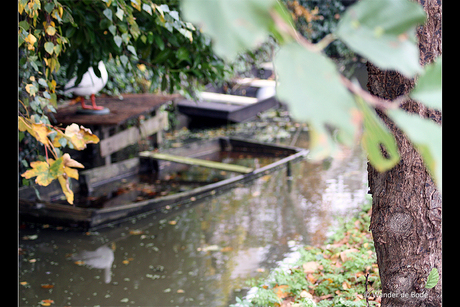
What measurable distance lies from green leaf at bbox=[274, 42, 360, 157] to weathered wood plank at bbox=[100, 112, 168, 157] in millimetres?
5115

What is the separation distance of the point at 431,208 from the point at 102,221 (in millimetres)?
3000

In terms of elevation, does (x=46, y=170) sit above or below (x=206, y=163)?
above

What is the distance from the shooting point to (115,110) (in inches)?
212

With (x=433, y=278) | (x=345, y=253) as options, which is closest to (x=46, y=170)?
(x=433, y=278)

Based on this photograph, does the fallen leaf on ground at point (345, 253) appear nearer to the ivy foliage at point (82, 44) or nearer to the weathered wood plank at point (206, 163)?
the ivy foliage at point (82, 44)

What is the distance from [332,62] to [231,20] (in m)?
0.10

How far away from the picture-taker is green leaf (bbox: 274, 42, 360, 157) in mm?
366

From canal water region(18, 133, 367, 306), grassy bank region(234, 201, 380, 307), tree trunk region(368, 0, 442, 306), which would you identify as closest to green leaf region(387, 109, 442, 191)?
tree trunk region(368, 0, 442, 306)

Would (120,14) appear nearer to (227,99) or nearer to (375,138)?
(375,138)

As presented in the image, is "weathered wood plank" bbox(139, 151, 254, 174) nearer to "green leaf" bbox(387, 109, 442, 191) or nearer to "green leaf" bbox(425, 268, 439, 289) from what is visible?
"green leaf" bbox(425, 268, 439, 289)
